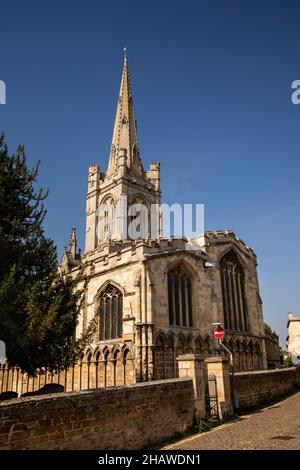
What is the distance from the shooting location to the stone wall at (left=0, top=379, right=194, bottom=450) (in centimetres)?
656

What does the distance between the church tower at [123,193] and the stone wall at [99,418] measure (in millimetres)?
31072

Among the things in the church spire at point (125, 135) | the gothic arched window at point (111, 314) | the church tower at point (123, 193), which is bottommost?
the gothic arched window at point (111, 314)

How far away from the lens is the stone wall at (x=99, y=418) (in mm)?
6556

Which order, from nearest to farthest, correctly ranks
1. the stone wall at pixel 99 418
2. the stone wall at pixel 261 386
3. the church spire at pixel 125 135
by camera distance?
the stone wall at pixel 99 418 → the stone wall at pixel 261 386 → the church spire at pixel 125 135

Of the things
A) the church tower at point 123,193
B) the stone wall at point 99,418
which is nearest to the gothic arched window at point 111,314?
the stone wall at point 99,418

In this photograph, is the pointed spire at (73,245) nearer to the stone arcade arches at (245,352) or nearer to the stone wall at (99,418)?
the stone arcade arches at (245,352)

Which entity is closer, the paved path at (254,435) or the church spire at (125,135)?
the paved path at (254,435)

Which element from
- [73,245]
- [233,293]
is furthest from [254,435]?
[73,245]

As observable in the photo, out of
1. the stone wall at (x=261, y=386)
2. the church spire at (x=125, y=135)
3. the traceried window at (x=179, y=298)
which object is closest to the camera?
the stone wall at (x=261, y=386)

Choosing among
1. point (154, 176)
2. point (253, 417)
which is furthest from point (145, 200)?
point (253, 417)

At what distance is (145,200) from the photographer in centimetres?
4550

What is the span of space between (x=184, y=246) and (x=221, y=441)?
44.8 ft

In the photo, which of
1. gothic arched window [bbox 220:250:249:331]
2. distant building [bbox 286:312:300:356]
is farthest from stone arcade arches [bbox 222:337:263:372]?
distant building [bbox 286:312:300:356]
